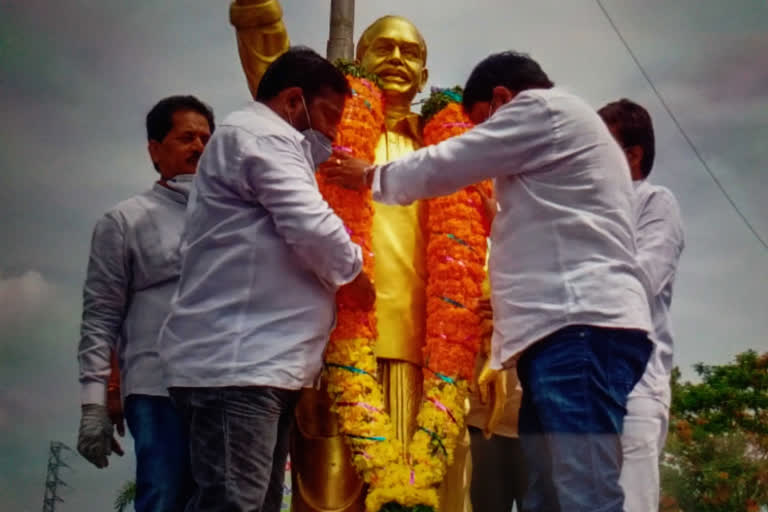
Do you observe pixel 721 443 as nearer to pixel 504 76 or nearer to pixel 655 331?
pixel 655 331

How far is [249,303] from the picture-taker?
245cm

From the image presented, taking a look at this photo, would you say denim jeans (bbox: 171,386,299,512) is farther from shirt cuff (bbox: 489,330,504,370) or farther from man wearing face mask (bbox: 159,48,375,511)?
shirt cuff (bbox: 489,330,504,370)

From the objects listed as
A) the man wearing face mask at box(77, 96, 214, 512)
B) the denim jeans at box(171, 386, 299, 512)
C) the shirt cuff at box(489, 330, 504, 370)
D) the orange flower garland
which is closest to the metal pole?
the orange flower garland

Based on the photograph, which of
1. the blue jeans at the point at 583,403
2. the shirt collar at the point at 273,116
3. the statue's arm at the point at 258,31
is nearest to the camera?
the blue jeans at the point at 583,403

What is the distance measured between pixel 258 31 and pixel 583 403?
2900 mm

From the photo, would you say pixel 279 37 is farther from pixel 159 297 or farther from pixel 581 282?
pixel 581 282

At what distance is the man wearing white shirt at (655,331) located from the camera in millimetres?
2969

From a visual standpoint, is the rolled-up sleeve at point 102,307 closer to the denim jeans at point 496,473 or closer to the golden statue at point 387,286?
the golden statue at point 387,286

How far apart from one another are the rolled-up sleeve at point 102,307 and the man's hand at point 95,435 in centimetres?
4

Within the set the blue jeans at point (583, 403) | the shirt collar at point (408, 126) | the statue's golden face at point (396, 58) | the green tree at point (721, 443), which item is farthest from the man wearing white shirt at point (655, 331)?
the green tree at point (721, 443)

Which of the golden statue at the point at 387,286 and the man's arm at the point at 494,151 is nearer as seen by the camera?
the man's arm at the point at 494,151

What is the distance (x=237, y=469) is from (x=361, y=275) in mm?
770

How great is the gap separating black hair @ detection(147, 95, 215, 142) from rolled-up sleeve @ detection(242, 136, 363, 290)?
1120mm

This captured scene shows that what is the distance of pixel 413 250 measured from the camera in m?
4.20
